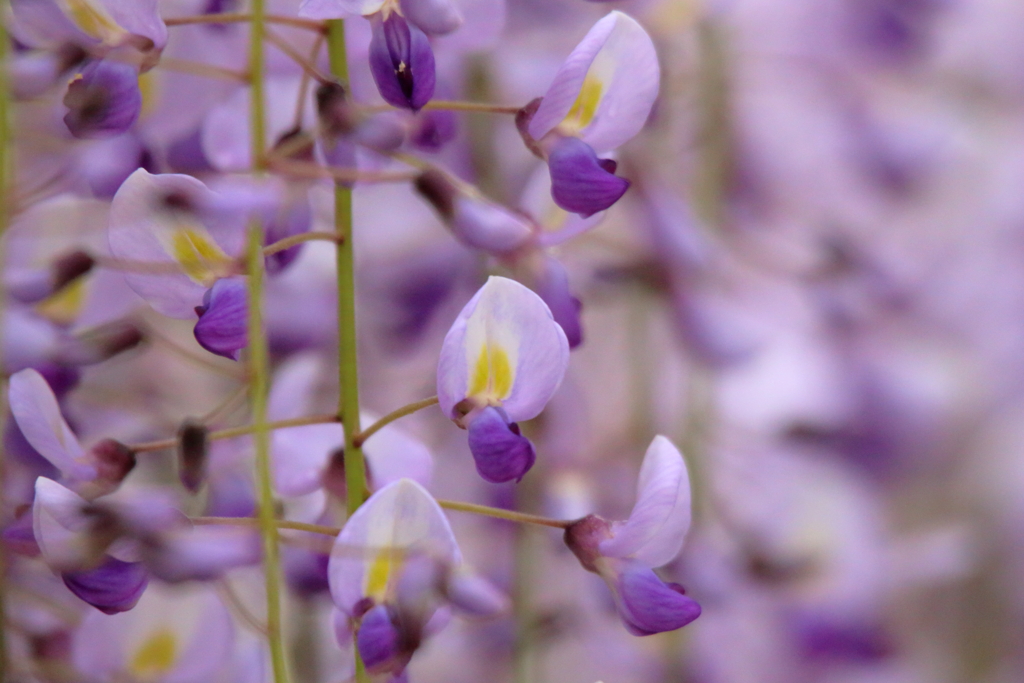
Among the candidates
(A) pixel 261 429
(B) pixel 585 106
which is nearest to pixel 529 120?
(B) pixel 585 106

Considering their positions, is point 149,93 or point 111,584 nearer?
point 111,584

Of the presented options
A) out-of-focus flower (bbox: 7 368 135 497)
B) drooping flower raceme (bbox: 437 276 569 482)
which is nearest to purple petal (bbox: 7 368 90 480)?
out-of-focus flower (bbox: 7 368 135 497)

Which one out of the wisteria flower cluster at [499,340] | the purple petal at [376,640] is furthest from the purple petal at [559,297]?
the purple petal at [376,640]

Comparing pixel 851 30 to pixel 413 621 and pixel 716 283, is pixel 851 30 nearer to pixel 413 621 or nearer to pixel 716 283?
pixel 716 283

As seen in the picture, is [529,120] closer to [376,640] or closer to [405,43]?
[405,43]

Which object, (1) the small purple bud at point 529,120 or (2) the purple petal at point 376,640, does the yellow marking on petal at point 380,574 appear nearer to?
(2) the purple petal at point 376,640

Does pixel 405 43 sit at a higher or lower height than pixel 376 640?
higher
